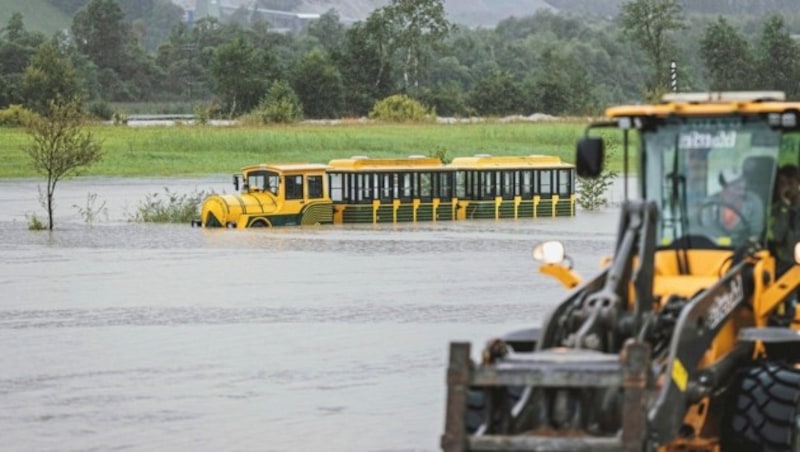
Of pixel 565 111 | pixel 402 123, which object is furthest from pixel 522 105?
pixel 402 123

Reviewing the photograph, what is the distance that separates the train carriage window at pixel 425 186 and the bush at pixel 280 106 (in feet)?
121

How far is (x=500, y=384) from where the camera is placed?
1079cm

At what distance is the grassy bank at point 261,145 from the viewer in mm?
68188

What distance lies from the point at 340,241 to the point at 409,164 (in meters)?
7.59

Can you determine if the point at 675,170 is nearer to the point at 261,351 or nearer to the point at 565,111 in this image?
the point at 261,351

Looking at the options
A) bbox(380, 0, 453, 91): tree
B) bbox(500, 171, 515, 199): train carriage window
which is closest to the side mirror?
bbox(500, 171, 515, 199): train carriage window

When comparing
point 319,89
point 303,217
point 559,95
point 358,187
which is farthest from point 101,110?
point 303,217

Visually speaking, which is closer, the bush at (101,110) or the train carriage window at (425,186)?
the train carriage window at (425,186)

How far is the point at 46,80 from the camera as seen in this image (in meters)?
89.6

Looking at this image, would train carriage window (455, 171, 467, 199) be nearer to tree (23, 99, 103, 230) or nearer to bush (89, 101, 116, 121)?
tree (23, 99, 103, 230)

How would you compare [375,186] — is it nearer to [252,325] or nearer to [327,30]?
[252,325]

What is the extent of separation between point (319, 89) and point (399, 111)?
8349mm

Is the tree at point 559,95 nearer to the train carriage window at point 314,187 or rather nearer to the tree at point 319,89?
the tree at point 319,89

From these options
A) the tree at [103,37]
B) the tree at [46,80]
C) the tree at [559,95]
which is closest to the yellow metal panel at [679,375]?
the tree at [46,80]
